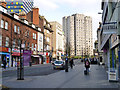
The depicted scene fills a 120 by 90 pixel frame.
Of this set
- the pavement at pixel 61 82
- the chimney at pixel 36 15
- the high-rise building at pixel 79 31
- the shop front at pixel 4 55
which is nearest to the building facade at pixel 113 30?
the pavement at pixel 61 82

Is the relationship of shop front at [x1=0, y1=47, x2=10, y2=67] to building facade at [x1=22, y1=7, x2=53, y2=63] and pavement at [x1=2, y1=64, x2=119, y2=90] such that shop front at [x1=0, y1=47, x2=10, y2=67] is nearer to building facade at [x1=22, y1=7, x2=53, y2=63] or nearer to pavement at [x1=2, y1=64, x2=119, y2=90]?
pavement at [x1=2, y1=64, x2=119, y2=90]

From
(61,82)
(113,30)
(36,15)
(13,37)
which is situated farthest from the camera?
(36,15)

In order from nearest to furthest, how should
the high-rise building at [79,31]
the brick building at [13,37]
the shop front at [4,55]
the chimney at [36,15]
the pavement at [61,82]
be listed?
the pavement at [61,82] < the shop front at [4,55] < the brick building at [13,37] < the chimney at [36,15] < the high-rise building at [79,31]

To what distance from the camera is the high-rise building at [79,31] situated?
161925 mm

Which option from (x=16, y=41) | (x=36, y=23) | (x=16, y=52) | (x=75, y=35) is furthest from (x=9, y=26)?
(x=75, y=35)

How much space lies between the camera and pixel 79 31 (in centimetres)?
16300

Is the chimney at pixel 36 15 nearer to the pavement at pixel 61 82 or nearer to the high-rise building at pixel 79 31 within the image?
the pavement at pixel 61 82

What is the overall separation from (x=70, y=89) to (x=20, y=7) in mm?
119862

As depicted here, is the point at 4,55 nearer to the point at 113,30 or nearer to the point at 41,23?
the point at 41,23

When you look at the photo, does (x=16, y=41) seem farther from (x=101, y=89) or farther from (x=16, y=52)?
(x=101, y=89)

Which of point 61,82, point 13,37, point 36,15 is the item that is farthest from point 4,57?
point 36,15

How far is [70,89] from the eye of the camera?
31.1 ft

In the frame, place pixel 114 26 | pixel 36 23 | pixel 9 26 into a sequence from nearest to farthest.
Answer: pixel 114 26
pixel 9 26
pixel 36 23

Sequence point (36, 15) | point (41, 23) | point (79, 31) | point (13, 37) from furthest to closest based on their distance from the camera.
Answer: point (79, 31), point (41, 23), point (36, 15), point (13, 37)
